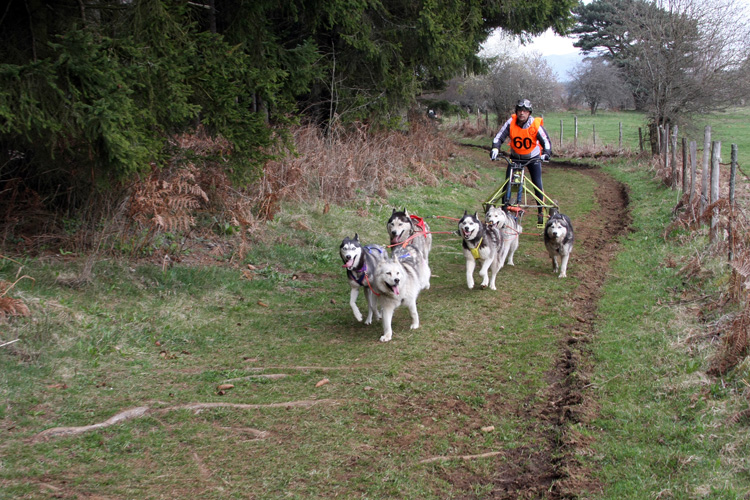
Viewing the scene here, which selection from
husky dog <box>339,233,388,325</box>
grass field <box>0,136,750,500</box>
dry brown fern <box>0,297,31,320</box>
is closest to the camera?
grass field <box>0,136,750,500</box>

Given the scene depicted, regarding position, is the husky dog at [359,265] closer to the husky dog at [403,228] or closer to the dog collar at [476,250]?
the husky dog at [403,228]

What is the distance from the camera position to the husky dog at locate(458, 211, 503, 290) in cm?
795

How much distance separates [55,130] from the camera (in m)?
5.68

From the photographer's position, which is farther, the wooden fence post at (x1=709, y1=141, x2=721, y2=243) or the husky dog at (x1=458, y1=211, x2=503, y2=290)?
the wooden fence post at (x1=709, y1=141, x2=721, y2=243)

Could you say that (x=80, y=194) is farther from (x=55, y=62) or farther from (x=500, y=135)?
(x=500, y=135)

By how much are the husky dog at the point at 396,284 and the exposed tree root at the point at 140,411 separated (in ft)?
5.26

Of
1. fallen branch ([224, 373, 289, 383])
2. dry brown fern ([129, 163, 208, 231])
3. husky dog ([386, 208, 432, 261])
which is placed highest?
dry brown fern ([129, 163, 208, 231])

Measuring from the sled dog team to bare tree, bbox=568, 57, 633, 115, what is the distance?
42.1 m

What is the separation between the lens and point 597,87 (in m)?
47.7

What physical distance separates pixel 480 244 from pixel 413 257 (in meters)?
1.33

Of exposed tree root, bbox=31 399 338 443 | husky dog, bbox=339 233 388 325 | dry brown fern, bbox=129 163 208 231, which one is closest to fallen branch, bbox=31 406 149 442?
exposed tree root, bbox=31 399 338 443

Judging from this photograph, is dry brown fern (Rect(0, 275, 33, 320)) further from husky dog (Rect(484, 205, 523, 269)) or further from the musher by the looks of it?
the musher

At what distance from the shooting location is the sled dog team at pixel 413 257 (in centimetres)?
651

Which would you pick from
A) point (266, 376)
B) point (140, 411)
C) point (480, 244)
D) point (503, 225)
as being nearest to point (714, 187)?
point (503, 225)
